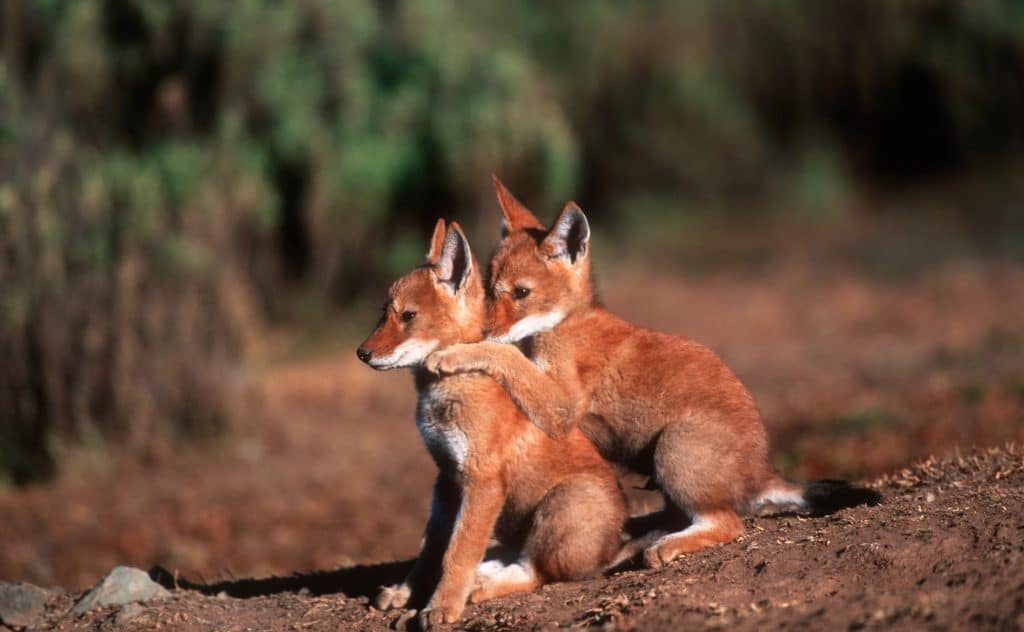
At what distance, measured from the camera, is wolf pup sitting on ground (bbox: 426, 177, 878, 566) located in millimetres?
5992

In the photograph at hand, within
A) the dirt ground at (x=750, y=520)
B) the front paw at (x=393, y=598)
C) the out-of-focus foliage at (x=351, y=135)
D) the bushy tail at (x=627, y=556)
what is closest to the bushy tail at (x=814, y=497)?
the dirt ground at (x=750, y=520)

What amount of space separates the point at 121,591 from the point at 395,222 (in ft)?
33.1

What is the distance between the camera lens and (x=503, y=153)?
51.7 ft

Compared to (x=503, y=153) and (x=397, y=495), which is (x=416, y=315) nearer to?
(x=397, y=495)

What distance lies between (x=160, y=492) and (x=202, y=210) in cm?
289

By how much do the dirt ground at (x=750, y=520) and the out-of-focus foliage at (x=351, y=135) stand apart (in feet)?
3.81

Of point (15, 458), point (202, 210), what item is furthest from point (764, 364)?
point (15, 458)

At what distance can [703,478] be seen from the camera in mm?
5953

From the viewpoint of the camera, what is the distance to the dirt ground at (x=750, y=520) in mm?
5449

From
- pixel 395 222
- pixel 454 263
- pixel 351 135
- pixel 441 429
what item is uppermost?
pixel 351 135

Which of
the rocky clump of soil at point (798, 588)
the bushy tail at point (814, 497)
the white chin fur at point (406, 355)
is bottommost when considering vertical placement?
the rocky clump of soil at point (798, 588)

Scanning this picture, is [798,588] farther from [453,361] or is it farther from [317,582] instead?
[317,582]

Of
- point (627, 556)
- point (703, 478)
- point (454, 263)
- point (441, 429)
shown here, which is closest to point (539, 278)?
point (454, 263)

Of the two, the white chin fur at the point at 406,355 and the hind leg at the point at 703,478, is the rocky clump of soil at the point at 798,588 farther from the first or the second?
the white chin fur at the point at 406,355
